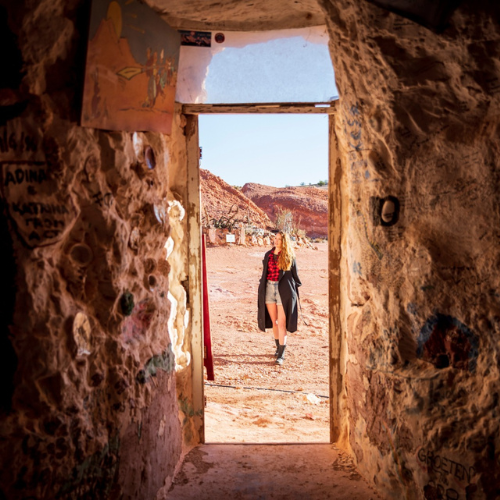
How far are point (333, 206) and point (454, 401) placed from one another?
1.55 metres

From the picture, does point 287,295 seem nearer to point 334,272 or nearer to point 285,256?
point 285,256

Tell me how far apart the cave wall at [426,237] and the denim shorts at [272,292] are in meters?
2.98

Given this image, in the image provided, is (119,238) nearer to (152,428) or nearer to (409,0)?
(152,428)

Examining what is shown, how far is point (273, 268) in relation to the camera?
5.72m

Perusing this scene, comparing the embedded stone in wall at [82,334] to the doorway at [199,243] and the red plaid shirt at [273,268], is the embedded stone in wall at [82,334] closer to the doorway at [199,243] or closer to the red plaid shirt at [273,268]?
the doorway at [199,243]

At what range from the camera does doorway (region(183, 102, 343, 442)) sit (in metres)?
3.21

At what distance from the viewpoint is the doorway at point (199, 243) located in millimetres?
3209

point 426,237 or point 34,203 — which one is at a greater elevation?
point 34,203

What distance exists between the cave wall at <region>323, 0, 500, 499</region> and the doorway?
1.62ft

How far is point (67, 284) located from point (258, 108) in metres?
1.83

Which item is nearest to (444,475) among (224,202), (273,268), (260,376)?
(260,376)

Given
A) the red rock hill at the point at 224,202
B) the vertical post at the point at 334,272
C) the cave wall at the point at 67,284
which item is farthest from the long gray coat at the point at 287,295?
the red rock hill at the point at 224,202

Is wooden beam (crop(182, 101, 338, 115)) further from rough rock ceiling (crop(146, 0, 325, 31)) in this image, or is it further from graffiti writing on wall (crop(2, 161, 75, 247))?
graffiti writing on wall (crop(2, 161, 75, 247))

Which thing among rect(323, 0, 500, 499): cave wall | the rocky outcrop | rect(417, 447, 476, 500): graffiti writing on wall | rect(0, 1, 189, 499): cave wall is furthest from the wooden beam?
the rocky outcrop
